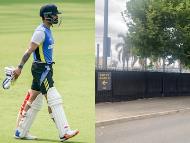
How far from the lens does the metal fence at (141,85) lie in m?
17.7

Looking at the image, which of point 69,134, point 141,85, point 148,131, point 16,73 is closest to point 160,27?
point 141,85

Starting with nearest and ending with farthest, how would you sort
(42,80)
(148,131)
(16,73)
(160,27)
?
(16,73), (42,80), (148,131), (160,27)

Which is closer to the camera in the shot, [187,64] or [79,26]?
[79,26]

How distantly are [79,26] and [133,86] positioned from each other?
13.2 m

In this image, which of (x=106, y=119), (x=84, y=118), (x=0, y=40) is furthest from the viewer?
(x=106, y=119)

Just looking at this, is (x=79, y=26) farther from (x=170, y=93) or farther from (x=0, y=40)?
(x=170, y=93)

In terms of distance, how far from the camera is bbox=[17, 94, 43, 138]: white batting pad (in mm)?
5203

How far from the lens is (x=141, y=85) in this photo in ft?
68.5

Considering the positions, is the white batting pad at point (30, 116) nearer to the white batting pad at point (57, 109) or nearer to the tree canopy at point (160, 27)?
the white batting pad at point (57, 109)

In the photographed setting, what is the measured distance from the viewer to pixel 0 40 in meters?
6.48

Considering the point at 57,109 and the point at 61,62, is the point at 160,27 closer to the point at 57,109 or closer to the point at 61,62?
the point at 61,62

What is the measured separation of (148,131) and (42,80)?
6.99 m

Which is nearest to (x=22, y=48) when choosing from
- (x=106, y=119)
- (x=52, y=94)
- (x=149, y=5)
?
(x=52, y=94)

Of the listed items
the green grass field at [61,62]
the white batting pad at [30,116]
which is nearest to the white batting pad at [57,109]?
the white batting pad at [30,116]
